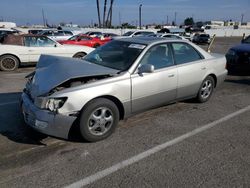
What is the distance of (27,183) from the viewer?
2926 millimetres

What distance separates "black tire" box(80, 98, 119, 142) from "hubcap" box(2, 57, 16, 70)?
7.60 metres

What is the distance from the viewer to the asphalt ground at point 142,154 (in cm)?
302

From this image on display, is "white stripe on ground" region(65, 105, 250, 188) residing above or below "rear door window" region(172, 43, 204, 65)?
below

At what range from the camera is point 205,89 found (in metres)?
5.86

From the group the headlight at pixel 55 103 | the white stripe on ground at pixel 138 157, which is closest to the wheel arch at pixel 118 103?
the headlight at pixel 55 103

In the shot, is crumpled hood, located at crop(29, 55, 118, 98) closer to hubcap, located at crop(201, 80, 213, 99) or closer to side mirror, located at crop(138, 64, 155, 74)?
side mirror, located at crop(138, 64, 155, 74)

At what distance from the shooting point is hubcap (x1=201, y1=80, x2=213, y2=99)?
5.79 metres

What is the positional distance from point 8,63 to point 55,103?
7.61m

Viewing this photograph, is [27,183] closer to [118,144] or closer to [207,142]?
A: [118,144]

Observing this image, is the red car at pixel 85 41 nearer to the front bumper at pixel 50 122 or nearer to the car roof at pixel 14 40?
the car roof at pixel 14 40

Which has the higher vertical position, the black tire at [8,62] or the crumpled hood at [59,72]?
the crumpled hood at [59,72]

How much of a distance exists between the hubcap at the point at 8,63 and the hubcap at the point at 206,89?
24.9ft

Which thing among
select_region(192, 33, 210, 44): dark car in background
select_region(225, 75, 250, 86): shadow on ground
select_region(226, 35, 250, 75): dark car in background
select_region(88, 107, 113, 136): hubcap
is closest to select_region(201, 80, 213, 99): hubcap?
select_region(88, 107, 113, 136): hubcap

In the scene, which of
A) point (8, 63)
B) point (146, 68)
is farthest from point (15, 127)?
point (8, 63)
